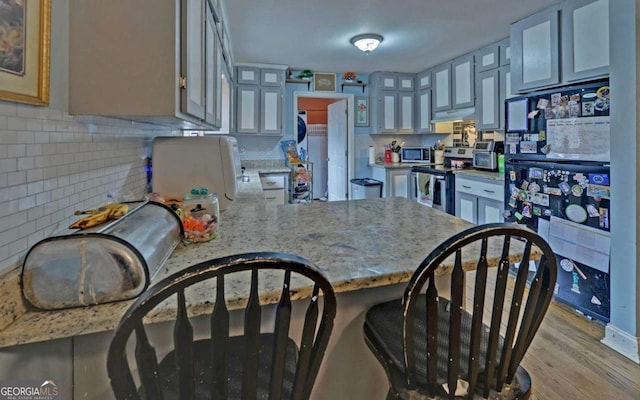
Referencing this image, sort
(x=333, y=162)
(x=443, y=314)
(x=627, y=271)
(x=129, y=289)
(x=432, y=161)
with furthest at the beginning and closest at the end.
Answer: (x=333, y=162)
(x=432, y=161)
(x=627, y=271)
(x=443, y=314)
(x=129, y=289)

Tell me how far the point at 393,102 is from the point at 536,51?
2.43 metres

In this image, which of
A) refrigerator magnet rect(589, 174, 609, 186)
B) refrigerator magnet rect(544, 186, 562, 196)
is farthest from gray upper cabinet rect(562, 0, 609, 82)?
refrigerator magnet rect(544, 186, 562, 196)

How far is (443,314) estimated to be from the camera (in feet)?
3.28

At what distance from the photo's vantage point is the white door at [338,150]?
5.31m

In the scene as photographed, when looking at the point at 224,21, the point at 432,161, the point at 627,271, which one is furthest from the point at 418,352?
the point at 432,161

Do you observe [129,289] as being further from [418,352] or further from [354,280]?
[418,352]

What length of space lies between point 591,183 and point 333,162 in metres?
4.17

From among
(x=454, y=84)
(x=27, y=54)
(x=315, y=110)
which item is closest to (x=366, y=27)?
(x=454, y=84)

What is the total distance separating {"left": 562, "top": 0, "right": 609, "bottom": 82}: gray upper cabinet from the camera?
7.11 ft

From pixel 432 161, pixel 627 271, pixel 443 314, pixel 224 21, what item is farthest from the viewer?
pixel 432 161

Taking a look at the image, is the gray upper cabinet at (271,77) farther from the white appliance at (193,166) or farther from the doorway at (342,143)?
the white appliance at (193,166)

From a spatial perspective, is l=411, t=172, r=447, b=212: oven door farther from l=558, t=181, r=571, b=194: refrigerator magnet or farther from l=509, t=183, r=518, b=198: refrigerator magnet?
l=558, t=181, r=571, b=194: refrigerator magnet

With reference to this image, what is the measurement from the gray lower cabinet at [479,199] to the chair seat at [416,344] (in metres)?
2.47

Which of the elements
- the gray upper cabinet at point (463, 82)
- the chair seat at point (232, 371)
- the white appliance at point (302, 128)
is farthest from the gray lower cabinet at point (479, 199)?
the white appliance at point (302, 128)
